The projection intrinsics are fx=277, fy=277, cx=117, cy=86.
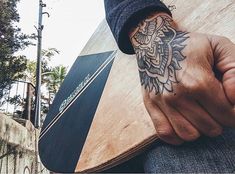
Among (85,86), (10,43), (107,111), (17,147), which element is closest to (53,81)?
(10,43)

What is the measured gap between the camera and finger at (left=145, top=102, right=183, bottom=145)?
51cm

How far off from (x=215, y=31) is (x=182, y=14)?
17 cm

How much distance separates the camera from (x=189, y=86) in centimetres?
45

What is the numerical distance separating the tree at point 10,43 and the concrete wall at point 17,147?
2.34 metres

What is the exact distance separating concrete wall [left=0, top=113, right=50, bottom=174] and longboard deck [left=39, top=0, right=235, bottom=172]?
2.71 metres

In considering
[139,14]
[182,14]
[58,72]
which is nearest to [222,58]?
[139,14]

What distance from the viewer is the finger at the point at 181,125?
0.48 meters

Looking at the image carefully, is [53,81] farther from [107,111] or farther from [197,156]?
[197,156]

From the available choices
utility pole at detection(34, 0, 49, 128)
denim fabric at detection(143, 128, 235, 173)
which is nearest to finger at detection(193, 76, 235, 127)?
denim fabric at detection(143, 128, 235, 173)

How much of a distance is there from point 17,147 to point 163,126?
4.17 meters

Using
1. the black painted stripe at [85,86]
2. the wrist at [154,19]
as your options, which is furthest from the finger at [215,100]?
the black painted stripe at [85,86]

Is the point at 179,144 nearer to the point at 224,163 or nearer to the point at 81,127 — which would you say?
the point at 224,163

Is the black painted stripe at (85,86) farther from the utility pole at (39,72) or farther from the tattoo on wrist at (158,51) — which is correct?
the utility pole at (39,72)

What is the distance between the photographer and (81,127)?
970 millimetres
